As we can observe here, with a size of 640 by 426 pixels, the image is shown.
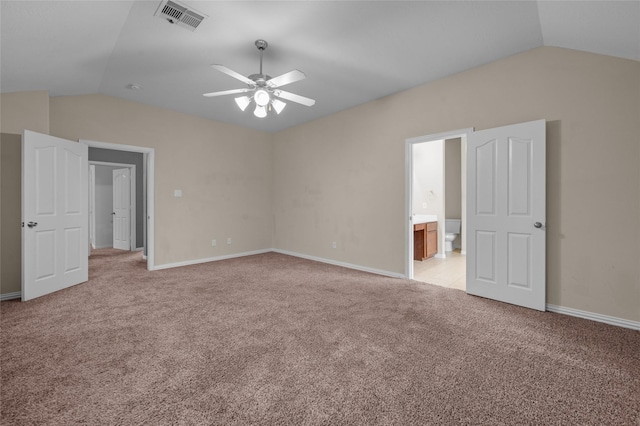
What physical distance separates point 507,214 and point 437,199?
9.37ft

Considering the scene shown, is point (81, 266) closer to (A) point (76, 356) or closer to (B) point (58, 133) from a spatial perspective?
(B) point (58, 133)

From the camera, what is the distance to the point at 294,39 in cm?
287

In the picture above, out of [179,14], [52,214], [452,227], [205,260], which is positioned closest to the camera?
[179,14]

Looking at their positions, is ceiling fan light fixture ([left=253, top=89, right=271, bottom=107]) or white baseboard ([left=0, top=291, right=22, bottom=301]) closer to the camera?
ceiling fan light fixture ([left=253, top=89, right=271, bottom=107])

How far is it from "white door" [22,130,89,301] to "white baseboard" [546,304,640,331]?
18.9 feet

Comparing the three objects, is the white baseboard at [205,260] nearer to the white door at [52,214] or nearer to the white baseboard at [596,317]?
the white door at [52,214]

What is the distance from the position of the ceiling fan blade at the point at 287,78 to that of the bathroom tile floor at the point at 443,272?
10.6 ft

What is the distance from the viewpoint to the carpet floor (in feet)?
5.09

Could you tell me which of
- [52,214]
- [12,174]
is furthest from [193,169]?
[12,174]

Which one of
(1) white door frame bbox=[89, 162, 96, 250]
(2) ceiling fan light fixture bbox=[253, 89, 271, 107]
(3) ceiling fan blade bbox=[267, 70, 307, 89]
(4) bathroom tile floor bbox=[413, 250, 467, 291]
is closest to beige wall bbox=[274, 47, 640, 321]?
(4) bathroom tile floor bbox=[413, 250, 467, 291]

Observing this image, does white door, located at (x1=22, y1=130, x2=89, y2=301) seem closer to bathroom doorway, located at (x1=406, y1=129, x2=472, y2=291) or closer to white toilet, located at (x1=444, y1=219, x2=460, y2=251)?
bathroom doorway, located at (x1=406, y1=129, x2=472, y2=291)

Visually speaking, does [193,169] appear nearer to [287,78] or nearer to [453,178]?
[287,78]

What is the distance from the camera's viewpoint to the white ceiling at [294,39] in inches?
91.8

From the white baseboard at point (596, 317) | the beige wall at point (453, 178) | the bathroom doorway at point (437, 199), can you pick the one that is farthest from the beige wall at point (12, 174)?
the beige wall at point (453, 178)
